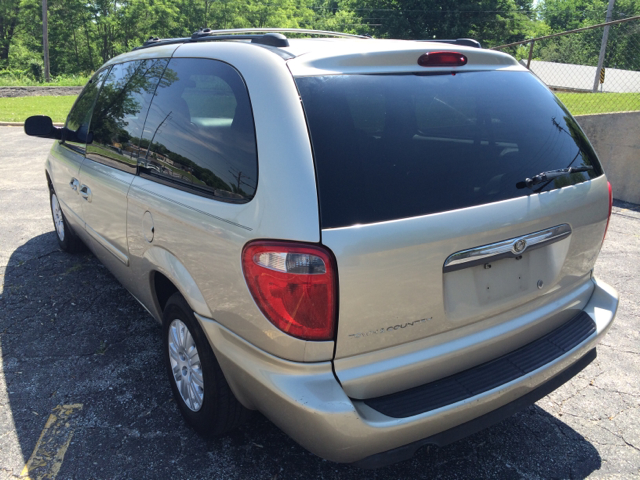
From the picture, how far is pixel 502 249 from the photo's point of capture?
204 centimetres

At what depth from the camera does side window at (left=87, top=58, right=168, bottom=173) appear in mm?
2895

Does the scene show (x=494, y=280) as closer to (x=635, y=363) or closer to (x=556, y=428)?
(x=556, y=428)

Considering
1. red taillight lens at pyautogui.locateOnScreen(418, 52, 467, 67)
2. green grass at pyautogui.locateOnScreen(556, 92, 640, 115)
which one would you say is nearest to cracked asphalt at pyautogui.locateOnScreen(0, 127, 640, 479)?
red taillight lens at pyautogui.locateOnScreen(418, 52, 467, 67)

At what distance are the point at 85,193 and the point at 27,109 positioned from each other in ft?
72.0

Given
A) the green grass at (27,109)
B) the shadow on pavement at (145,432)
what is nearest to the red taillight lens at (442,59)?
the shadow on pavement at (145,432)

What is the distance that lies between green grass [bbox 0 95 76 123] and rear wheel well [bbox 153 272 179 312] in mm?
16960

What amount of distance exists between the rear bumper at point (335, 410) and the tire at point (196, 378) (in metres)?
0.17

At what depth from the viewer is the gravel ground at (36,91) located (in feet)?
93.9

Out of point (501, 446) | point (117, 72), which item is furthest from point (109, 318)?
point (501, 446)

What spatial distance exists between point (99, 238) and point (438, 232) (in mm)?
2512

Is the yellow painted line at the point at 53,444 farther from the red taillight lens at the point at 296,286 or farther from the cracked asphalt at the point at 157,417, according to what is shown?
the red taillight lens at the point at 296,286

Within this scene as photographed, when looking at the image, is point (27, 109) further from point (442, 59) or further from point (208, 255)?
point (442, 59)

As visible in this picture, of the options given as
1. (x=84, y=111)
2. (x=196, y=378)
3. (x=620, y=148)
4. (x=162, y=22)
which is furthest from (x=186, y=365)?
(x=162, y=22)

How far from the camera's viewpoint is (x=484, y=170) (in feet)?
6.93
